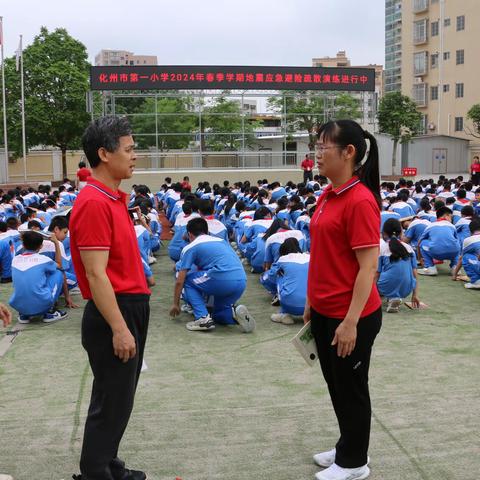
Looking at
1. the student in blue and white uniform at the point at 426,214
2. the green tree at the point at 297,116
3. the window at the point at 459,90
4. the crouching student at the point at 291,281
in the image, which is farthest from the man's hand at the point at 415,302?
the window at the point at 459,90

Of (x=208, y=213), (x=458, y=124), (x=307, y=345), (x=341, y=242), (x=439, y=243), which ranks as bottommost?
(x=439, y=243)

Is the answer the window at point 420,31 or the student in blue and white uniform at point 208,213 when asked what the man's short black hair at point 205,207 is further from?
the window at point 420,31

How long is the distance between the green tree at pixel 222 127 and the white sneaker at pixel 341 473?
19390 millimetres

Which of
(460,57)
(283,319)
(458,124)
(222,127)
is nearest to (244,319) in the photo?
(283,319)

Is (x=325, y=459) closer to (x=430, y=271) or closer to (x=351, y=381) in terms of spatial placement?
(x=351, y=381)

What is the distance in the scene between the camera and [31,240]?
5.80m

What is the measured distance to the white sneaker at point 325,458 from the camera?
9.56 ft

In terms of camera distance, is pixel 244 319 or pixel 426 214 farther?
pixel 426 214

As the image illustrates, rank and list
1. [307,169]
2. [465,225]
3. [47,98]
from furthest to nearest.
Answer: [47,98] → [307,169] → [465,225]

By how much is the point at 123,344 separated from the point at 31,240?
3.77 meters

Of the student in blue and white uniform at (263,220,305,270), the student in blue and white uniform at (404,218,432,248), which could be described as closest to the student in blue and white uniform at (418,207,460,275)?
the student in blue and white uniform at (404,218,432,248)

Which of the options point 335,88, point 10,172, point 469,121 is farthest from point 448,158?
point 10,172

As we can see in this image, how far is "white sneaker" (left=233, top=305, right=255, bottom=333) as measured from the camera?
17.5 feet

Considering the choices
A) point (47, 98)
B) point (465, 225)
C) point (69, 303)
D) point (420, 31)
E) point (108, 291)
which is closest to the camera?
point (108, 291)
